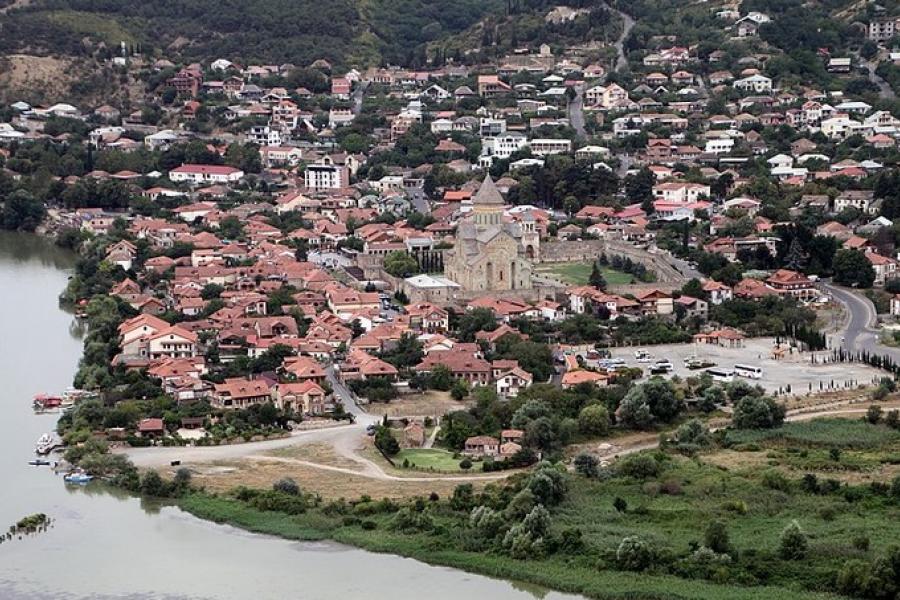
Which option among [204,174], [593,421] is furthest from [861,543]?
[204,174]

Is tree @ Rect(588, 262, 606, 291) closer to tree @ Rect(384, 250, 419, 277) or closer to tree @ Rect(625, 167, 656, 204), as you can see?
tree @ Rect(384, 250, 419, 277)

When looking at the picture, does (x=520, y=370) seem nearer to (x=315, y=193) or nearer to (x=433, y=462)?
(x=433, y=462)

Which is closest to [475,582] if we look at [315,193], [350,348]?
[350,348]

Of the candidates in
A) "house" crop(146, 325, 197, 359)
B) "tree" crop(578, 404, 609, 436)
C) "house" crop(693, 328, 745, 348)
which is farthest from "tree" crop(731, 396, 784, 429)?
"house" crop(146, 325, 197, 359)

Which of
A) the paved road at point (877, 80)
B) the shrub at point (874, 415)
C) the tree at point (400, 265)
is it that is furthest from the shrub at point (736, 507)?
the paved road at point (877, 80)

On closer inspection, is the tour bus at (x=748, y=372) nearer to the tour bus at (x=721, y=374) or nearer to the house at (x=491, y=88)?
the tour bus at (x=721, y=374)

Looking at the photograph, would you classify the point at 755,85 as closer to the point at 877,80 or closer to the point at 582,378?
the point at 877,80
